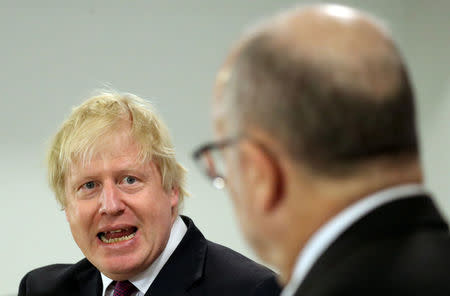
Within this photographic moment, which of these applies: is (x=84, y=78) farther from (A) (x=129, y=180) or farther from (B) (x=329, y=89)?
(B) (x=329, y=89)

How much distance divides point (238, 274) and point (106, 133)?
578 mm

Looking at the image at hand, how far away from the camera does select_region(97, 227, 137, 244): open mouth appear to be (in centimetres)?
194

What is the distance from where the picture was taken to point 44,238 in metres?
3.94

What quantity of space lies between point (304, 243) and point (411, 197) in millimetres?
157

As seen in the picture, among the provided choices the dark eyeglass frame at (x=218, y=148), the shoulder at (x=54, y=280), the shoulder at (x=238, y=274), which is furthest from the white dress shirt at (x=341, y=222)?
the shoulder at (x=54, y=280)

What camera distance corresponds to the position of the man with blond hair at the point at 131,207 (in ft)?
6.26

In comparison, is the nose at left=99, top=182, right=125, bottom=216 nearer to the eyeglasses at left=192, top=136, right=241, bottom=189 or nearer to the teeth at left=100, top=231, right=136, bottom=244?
the teeth at left=100, top=231, right=136, bottom=244

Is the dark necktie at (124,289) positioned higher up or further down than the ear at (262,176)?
further down

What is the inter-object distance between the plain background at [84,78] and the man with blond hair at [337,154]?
9.47ft

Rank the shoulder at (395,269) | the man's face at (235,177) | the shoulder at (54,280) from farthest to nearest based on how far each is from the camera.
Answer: the shoulder at (54,280) → the man's face at (235,177) → the shoulder at (395,269)

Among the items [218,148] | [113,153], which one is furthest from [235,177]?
[113,153]

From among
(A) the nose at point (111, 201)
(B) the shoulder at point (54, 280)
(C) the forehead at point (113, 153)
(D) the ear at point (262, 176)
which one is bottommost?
(B) the shoulder at point (54, 280)

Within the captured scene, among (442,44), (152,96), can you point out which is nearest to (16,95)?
(152,96)

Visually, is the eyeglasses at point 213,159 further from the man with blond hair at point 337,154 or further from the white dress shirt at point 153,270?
the white dress shirt at point 153,270
